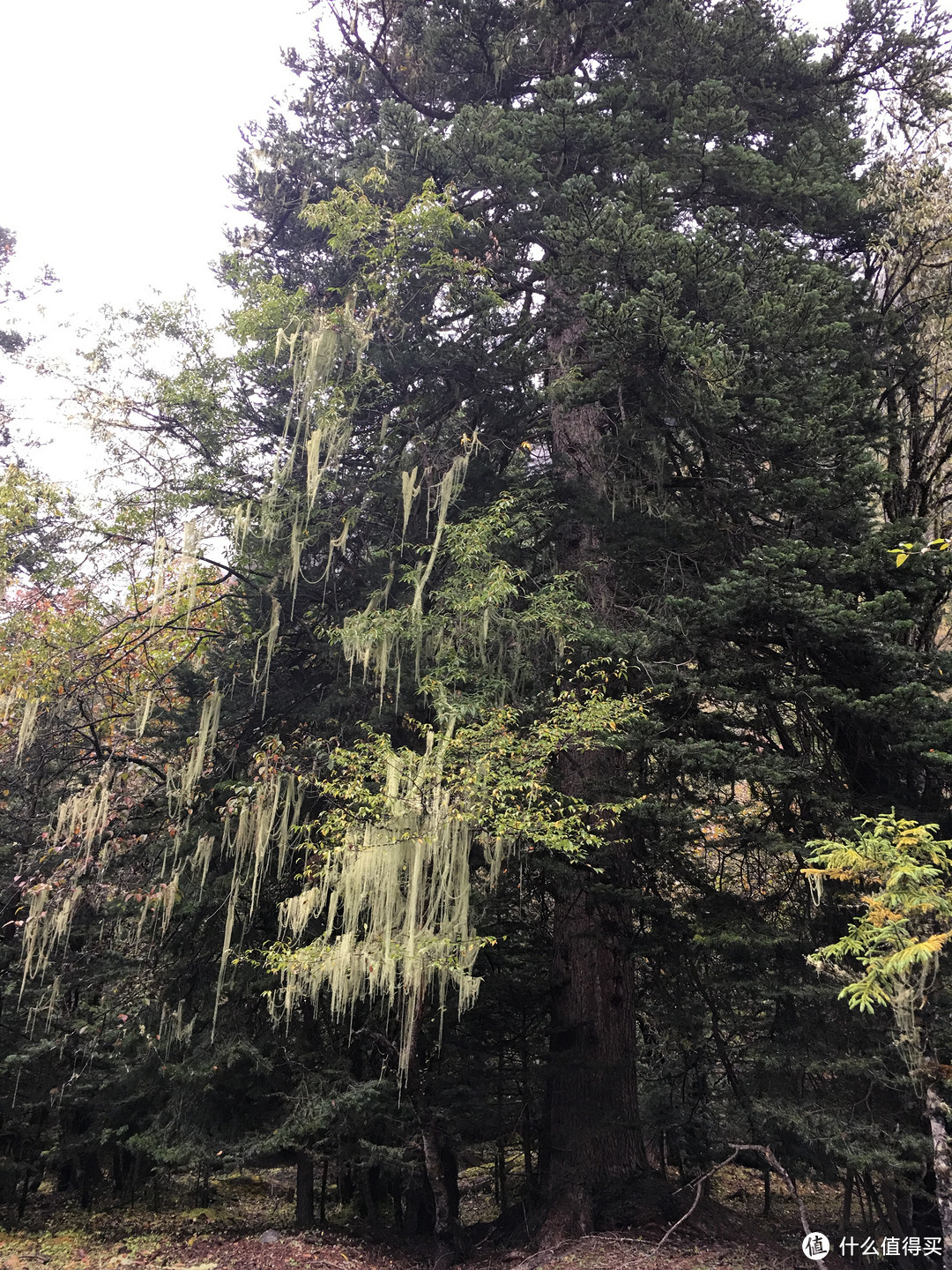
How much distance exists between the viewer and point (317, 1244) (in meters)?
9.15

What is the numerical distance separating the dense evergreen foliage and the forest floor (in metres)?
0.53

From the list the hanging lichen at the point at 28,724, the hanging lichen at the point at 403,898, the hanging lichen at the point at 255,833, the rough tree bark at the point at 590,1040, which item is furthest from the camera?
the hanging lichen at the point at 28,724

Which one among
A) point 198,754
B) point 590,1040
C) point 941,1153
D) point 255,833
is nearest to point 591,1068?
point 590,1040

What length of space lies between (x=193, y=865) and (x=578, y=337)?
8372mm

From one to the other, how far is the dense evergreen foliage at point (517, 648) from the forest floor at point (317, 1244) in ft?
1.73

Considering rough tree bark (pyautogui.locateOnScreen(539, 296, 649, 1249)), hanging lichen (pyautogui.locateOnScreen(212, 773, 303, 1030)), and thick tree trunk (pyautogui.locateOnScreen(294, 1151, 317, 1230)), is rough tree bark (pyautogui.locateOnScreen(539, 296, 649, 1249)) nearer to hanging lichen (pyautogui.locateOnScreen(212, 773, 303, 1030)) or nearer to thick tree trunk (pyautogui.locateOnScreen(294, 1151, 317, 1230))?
hanging lichen (pyautogui.locateOnScreen(212, 773, 303, 1030))

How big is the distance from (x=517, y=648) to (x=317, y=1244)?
7.04 meters

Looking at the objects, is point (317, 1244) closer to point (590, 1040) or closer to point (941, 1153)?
point (590, 1040)

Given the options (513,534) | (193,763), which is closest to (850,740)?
(513,534)

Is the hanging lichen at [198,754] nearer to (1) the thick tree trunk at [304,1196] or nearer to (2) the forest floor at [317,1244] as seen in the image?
(2) the forest floor at [317,1244]

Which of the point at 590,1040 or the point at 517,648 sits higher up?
the point at 517,648

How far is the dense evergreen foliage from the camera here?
7.40 meters

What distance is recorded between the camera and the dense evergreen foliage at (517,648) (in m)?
7.40

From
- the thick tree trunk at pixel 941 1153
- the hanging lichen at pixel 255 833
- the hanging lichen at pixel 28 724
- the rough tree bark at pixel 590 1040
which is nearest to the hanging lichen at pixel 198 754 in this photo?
the hanging lichen at pixel 255 833
